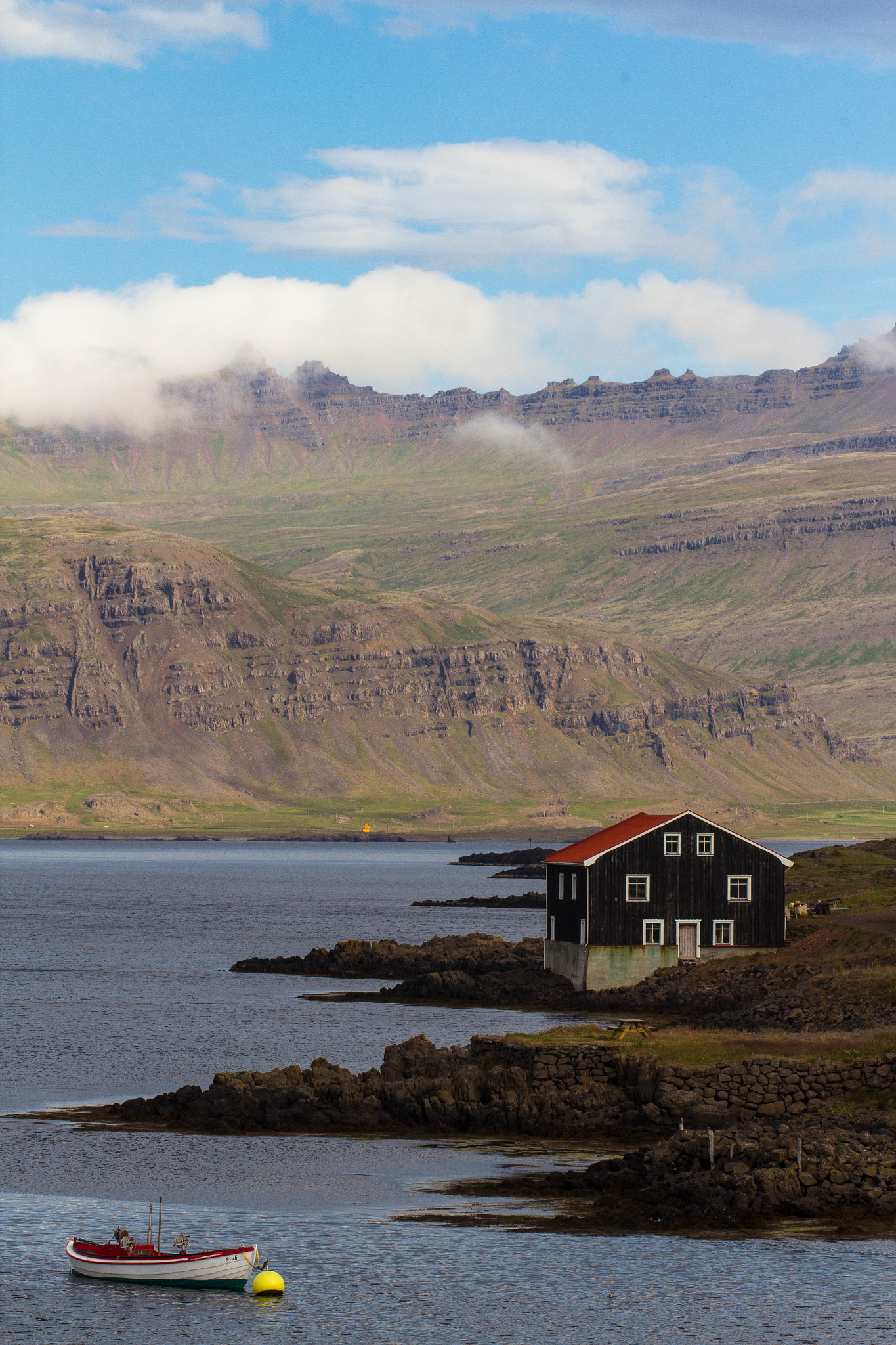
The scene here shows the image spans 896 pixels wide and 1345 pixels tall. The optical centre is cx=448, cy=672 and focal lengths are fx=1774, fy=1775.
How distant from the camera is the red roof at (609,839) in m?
86.7

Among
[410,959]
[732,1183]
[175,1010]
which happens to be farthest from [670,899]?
[732,1183]

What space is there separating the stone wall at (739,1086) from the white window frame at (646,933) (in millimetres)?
30162

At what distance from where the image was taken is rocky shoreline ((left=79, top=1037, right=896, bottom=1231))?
43.3 m

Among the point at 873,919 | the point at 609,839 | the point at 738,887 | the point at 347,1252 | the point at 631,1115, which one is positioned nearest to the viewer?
the point at 347,1252

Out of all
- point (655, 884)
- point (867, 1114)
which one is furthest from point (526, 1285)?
point (655, 884)

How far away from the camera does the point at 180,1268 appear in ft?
131

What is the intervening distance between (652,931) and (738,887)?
16.0 feet

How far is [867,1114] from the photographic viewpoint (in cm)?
5003

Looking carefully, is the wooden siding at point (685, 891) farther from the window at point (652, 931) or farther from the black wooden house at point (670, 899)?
the window at point (652, 931)

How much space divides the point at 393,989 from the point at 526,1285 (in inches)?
2404

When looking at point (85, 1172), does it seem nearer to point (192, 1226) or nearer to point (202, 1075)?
point (192, 1226)

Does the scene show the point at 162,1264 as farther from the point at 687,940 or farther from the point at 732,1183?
the point at 687,940

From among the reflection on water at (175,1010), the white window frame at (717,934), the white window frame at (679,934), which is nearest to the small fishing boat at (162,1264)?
the reflection on water at (175,1010)

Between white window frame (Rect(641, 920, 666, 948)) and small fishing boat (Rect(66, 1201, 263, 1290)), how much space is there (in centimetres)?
4819
